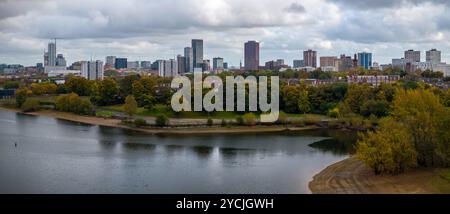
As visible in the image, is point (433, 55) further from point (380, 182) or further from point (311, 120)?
point (380, 182)

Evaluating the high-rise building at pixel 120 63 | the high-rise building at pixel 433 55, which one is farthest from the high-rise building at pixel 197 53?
the high-rise building at pixel 433 55

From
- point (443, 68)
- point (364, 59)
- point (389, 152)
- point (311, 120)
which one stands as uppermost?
point (364, 59)

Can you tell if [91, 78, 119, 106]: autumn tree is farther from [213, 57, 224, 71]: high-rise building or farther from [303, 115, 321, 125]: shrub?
[213, 57, 224, 71]: high-rise building

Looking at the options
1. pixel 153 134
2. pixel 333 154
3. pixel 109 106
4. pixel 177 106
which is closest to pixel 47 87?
pixel 109 106

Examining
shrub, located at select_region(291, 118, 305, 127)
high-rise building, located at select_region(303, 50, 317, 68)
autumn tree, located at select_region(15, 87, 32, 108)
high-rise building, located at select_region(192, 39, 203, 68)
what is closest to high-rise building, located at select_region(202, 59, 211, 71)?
high-rise building, located at select_region(192, 39, 203, 68)

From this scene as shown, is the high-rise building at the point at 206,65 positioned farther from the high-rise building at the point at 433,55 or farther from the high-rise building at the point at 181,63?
the high-rise building at the point at 433,55

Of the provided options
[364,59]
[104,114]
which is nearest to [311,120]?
[104,114]
